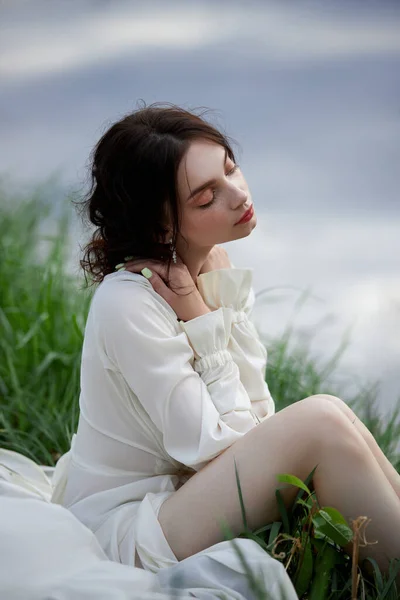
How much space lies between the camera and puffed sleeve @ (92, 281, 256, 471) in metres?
1.81

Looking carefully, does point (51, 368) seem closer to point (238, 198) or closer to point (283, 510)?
point (238, 198)

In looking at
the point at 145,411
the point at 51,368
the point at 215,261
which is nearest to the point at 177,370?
the point at 145,411

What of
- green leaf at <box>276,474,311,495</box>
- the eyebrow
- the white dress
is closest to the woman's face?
the eyebrow

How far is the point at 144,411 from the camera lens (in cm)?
192

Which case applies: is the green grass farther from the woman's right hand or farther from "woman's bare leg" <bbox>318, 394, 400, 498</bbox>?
the woman's right hand

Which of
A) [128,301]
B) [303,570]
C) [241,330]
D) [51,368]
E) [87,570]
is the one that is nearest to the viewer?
[87,570]

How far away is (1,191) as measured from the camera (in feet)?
14.7

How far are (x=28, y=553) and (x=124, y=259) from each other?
2.31ft

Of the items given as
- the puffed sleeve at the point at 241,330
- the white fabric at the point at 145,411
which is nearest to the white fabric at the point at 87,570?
the white fabric at the point at 145,411

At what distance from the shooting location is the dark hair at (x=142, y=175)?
195 cm

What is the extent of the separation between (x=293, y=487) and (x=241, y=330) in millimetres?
460

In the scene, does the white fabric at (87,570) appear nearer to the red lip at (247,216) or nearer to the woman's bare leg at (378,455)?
the woman's bare leg at (378,455)

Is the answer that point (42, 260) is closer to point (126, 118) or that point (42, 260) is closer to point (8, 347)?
point (8, 347)

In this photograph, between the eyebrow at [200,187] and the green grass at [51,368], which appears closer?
the eyebrow at [200,187]
